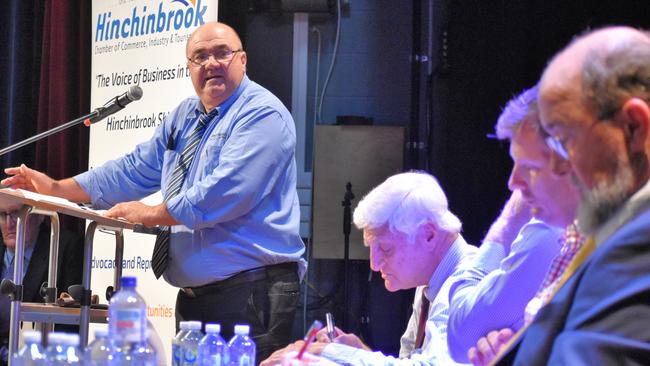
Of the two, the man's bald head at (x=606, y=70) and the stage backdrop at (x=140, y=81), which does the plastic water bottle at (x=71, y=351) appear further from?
the stage backdrop at (x=140, y=81)

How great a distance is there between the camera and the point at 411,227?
2.71 meters

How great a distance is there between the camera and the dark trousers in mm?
3148

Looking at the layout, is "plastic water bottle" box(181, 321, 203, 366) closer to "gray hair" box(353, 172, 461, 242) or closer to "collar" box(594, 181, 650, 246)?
"gray hair" box(353, 172, 461, 242)

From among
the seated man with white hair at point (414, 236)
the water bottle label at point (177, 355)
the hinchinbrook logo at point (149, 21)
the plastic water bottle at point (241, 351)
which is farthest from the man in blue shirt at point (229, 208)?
the hinchinbrook logo at point (149, 21)

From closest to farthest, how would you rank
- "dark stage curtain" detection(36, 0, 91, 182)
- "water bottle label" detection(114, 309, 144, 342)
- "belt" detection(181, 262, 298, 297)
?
1. "water bottle label" detection(114, 309, 144, 342)
2. "belt" detection(181, 262, 298, 297)
3. "dark stage curtain" detection(36, 0, 91, 182)

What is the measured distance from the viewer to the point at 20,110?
18.1 feet

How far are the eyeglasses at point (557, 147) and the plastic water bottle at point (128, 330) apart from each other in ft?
2.53

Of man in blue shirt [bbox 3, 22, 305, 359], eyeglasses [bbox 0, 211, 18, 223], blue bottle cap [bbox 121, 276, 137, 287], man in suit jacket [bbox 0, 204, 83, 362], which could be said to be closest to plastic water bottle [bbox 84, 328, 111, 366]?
blue bottle cap [bbox 121, 276, 137, 287]

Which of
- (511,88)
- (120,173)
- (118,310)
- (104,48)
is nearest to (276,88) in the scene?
(104,48)

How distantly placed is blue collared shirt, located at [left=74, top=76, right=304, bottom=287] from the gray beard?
6.55ft

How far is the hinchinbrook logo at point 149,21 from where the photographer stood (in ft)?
14.7

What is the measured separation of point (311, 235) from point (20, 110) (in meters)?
1.96

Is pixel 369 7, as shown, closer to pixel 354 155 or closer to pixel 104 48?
pixel 354 155

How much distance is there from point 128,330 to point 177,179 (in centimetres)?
175
